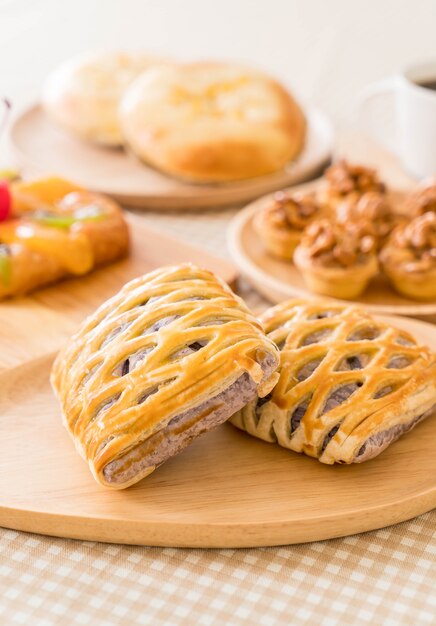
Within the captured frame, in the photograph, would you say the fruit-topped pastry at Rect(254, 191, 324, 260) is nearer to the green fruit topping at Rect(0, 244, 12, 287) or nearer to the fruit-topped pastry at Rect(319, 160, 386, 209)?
the fruit-topped pastry at Rect(319, 160, 386, 209)

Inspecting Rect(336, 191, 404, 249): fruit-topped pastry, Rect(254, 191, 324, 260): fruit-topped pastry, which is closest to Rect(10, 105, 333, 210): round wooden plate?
Rect(254, 191, 324, 260): fruit-topped pastry

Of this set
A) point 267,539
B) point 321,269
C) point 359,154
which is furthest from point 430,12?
point 267,539

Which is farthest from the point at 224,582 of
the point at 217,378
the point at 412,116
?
the point at 412,116

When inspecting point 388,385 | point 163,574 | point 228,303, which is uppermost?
point 228,303

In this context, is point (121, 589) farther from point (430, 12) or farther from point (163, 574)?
point (430, 12)

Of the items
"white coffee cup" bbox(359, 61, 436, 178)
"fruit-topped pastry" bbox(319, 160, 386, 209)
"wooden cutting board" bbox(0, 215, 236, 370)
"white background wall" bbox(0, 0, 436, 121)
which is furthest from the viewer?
"white background wall" bbox(0, 0, 436, 121)

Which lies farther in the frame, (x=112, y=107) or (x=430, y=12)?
(x=430, y=12)

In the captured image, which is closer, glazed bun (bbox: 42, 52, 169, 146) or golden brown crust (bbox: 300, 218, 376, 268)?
golden brown crust (bbox: 300, 218, 376, 268)
